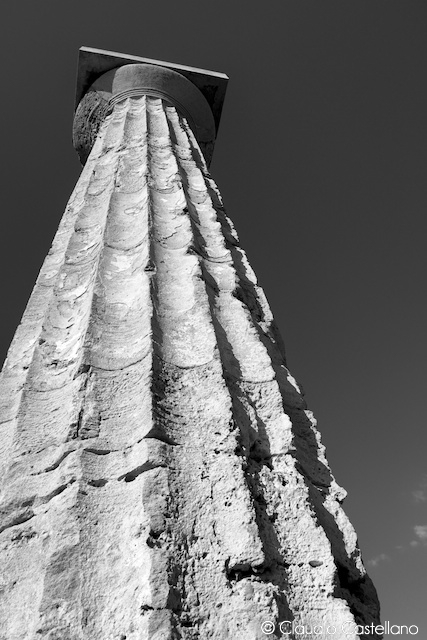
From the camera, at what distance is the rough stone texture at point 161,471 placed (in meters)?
1.85

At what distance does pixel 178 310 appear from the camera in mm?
3314

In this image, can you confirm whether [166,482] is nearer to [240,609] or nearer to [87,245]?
[240,609]

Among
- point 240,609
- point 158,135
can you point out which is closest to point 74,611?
point 240,609

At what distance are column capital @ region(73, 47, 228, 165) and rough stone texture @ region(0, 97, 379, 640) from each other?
5266 millimetres
